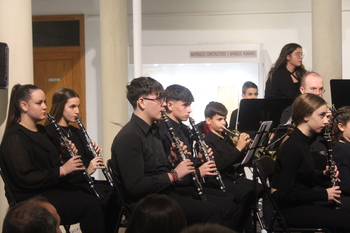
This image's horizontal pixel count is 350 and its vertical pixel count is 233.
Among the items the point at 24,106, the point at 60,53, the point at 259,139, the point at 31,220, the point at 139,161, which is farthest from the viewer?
the point at 60,53

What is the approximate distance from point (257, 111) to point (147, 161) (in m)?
1.69

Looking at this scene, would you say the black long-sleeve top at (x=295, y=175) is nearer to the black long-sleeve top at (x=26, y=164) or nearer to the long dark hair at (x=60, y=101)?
the black long-sleeve top at (x=26, y=164)

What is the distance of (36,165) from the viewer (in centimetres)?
344

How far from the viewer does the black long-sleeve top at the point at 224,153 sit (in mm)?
4242

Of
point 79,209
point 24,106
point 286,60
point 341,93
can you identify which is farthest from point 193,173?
point 286,60

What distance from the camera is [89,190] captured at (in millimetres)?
3783

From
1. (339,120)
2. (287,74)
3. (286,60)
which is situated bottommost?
(339,120)

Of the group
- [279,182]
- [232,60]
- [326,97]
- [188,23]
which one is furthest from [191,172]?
[188,23]

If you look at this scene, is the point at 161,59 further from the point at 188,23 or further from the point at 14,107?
the point at 14,107

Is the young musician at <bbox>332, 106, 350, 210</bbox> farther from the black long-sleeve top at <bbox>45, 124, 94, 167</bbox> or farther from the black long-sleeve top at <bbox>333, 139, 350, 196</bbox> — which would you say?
the black long-sleeve top at <bbox>45, 124, 94, 167</bbox>

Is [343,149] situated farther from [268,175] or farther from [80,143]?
[80,143]

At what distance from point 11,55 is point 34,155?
90cm

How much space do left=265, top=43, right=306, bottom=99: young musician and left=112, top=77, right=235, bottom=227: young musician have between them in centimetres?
216

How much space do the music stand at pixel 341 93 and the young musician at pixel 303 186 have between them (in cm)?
128
